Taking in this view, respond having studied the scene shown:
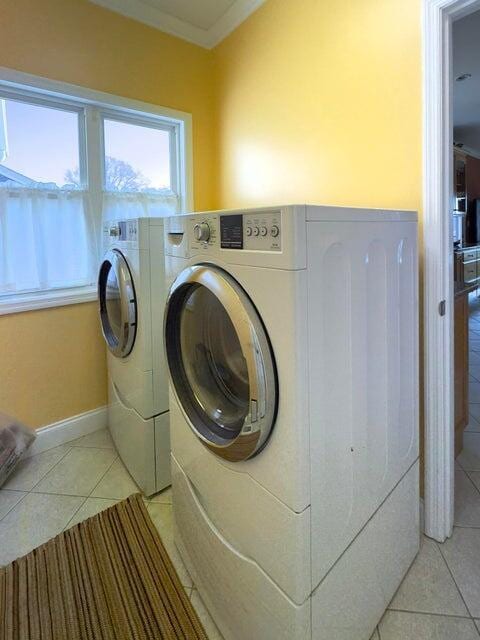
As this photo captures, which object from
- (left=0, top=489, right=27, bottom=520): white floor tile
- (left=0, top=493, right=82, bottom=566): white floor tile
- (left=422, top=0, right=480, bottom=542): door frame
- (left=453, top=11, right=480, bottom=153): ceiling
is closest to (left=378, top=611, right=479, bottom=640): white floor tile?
(left=422, top=0, right=480, bottom=542): door frame

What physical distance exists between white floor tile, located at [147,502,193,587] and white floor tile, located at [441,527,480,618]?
95 centimetres

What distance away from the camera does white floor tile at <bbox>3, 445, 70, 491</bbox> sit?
1.93 meters

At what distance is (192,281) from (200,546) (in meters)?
0.88

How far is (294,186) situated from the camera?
2.04m

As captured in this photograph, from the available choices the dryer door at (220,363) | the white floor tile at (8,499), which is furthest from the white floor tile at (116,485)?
the dryer door at (220,363)

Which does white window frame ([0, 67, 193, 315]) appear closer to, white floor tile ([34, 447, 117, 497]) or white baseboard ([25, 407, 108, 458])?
white baseboard ([25, 407, 108, 458])

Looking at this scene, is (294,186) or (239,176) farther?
(239,176)

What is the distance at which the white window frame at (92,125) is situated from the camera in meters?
2.01

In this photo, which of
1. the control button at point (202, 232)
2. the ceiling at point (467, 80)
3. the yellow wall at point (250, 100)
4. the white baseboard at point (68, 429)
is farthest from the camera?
the ceiling at point (467, 80)

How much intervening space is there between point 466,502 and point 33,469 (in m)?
2.19

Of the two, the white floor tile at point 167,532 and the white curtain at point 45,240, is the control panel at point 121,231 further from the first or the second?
the white floor tile at point 167,532

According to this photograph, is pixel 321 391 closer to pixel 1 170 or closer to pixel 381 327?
pixel 381 327

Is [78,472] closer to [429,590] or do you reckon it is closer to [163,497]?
[163,497]

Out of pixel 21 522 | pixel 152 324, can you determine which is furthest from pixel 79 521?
pixel 152 324
